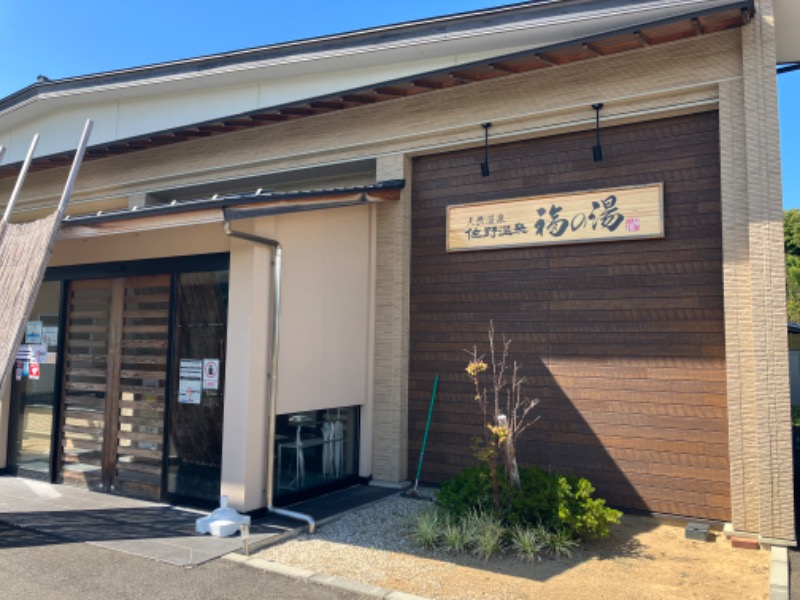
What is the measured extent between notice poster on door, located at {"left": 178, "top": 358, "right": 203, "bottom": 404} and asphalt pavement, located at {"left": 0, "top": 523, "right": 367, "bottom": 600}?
6.21ft

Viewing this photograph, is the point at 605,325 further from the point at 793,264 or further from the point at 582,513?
the point at 793,264

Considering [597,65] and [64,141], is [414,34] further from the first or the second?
[64,141]

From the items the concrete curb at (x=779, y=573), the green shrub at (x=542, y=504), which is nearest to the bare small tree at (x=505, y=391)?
the green shrub at (x=542, y=504)

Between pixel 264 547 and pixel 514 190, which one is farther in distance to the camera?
pixel 514 190

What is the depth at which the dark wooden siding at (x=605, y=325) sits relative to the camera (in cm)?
677

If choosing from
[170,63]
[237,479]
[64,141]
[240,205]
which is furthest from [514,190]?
[64,141]

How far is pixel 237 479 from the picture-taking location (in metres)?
6.57

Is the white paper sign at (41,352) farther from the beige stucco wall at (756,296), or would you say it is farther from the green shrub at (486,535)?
the beige stucco wall at (756,296)

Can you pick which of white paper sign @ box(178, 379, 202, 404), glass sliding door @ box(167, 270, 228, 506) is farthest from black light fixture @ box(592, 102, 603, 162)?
white paper sign @ box(178, 379, 202, 404)

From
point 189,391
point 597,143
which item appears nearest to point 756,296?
point 597,143

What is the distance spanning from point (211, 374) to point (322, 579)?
9.62ft

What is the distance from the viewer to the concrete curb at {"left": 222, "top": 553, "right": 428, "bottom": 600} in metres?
4.76

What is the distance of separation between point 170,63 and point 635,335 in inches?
347

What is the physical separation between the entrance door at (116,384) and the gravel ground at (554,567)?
255 centimetres
